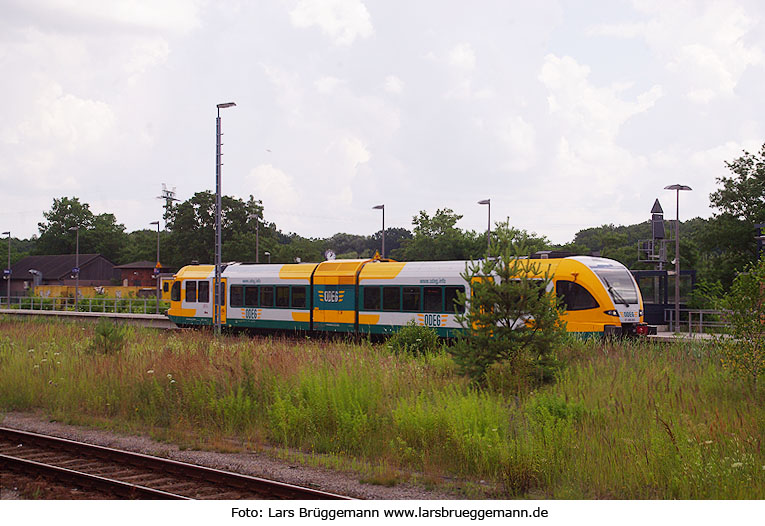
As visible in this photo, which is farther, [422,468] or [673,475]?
[422,468]

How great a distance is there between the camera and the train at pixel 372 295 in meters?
20.0

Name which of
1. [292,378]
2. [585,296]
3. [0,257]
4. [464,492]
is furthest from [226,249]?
[464,492]

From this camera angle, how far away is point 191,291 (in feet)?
97.9

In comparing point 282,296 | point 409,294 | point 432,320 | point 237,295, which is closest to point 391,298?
point 409,294

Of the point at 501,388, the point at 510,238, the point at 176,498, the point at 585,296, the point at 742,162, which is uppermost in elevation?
the point at 742,162

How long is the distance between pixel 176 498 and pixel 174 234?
262 feet

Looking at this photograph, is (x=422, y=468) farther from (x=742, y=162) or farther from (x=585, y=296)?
(x=742, y=162)

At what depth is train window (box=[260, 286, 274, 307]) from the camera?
2700 centimetres

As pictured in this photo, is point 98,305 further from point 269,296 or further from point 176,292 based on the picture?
point 269,296

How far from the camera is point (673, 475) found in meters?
7.64

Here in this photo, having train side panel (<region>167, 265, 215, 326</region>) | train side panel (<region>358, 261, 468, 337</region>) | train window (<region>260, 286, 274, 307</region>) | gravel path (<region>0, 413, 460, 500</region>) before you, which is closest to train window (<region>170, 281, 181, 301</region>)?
train side panel (<region>167, 265, 215, 326</region>)

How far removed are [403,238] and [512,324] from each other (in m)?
81.9
